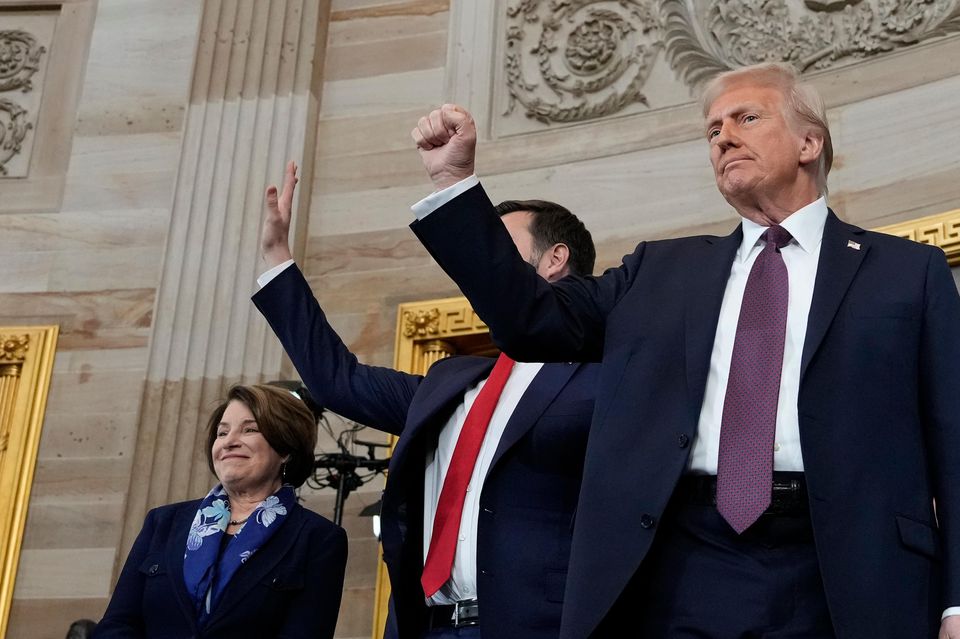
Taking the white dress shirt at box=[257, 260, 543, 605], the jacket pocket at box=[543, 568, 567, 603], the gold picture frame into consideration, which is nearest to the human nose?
the white dress shirt at box=[257, 260, 543, 605]

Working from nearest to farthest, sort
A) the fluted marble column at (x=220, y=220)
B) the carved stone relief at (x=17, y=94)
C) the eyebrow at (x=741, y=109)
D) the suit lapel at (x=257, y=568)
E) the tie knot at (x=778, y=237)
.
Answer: the tie knot at (x=778, y=237) < the eyebrow at (x=741, y=109) < the suit lapel at (x=257, y=568) < the fluted marble column at (x=220, y=220) < the carved stone relief at (x=17, y=94)

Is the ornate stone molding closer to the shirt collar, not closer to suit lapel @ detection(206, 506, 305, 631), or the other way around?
suit lapel @ detection(206, 506, 305, 631)

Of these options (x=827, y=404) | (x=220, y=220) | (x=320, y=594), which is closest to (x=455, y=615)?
(x=320, y=594)

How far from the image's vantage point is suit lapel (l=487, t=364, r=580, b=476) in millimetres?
2654

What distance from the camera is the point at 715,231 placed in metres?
4.70

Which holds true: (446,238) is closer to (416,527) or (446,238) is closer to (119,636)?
(416,527)

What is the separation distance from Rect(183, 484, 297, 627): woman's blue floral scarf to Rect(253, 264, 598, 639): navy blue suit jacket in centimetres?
36

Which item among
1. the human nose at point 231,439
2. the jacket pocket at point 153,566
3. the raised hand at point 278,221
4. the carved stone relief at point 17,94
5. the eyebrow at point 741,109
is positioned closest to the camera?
the eyebrow at point 741,109

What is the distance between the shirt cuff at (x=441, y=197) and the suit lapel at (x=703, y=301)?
396mm

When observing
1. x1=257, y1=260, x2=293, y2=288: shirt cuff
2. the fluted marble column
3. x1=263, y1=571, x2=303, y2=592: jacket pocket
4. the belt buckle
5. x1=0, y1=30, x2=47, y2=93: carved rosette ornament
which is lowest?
the belt buckle

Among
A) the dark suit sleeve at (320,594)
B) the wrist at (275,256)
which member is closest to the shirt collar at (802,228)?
the wrist at (275,256)

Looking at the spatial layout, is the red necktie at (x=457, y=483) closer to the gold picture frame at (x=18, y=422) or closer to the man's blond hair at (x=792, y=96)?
the man's blond hair at (x=792, y=96)

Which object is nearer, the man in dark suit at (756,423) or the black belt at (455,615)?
the man in dark suit at (756,423)

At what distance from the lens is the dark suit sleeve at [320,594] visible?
309 cm
